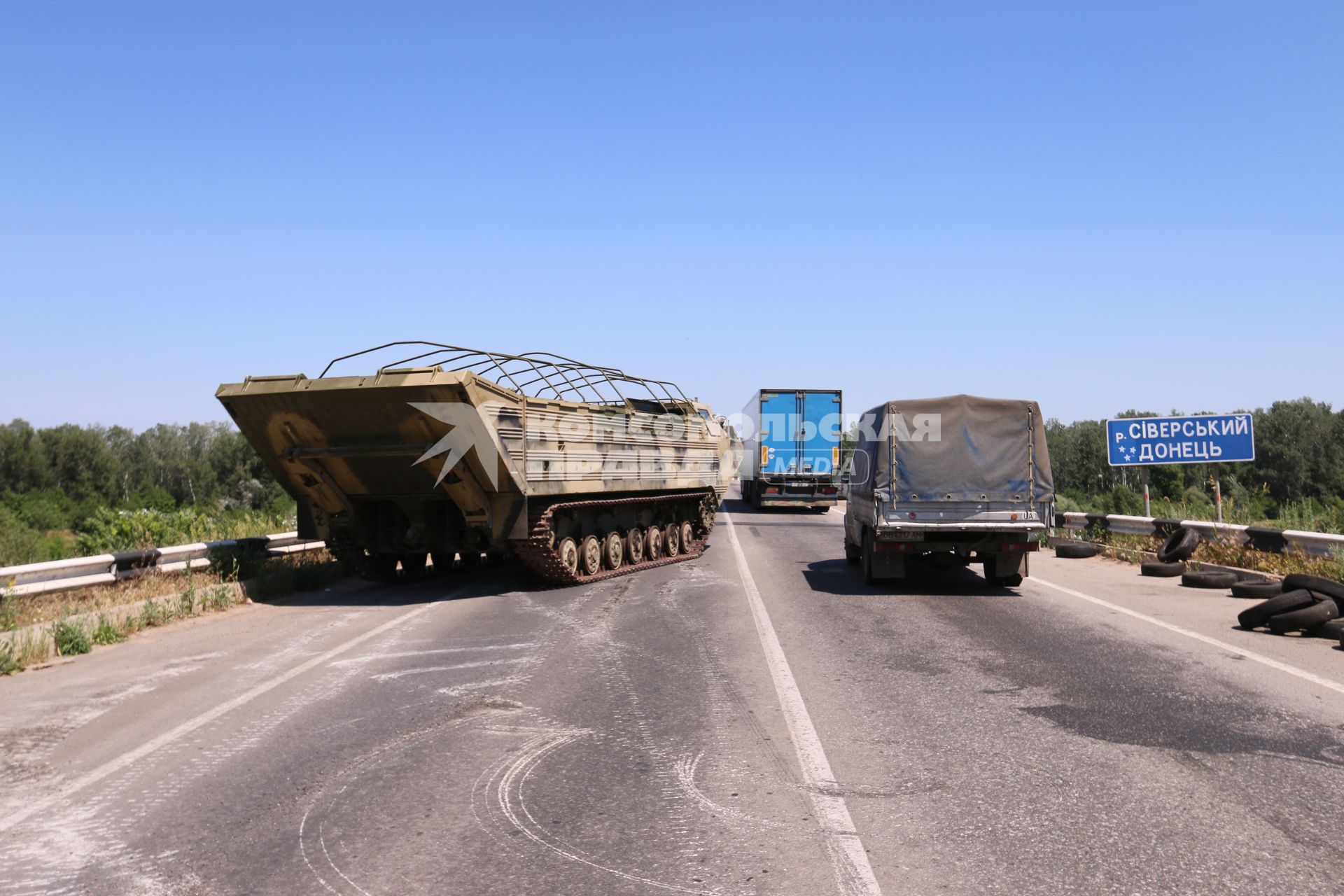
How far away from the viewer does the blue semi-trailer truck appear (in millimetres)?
32719

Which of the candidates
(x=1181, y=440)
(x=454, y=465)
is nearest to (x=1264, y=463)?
(x=1181, y=440)

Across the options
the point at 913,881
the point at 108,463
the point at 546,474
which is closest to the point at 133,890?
the point at 913,881

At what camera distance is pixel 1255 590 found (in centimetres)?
1252

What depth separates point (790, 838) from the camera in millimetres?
4555

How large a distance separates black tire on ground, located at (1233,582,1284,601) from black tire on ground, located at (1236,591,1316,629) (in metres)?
2.15

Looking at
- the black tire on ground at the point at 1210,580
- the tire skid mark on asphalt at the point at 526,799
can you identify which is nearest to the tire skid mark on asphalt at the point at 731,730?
the tire skid mark on asphalt at the point at 526,799

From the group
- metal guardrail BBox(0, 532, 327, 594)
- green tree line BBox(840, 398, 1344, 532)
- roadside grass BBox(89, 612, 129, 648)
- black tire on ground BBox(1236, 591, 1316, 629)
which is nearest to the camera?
roadside grass BBox(89, 612, 129, 648)

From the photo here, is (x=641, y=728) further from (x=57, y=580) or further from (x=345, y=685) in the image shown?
(x=57, y=580)

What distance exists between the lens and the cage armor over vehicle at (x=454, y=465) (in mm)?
12523

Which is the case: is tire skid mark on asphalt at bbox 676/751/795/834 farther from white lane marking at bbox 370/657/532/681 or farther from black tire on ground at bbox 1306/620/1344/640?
black tire on ground at bbox 1306/620/1344/640

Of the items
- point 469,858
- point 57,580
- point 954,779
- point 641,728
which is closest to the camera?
point 469,858

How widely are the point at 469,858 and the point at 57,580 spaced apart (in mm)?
9269

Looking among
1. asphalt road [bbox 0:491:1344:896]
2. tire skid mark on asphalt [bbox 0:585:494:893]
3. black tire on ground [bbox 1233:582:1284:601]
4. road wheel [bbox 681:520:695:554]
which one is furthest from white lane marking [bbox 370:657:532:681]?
road wheel [bbox 681:520:695:554]

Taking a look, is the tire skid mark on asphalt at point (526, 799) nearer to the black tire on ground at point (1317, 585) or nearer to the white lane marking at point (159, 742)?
the white lane marking at point (159, 742)
